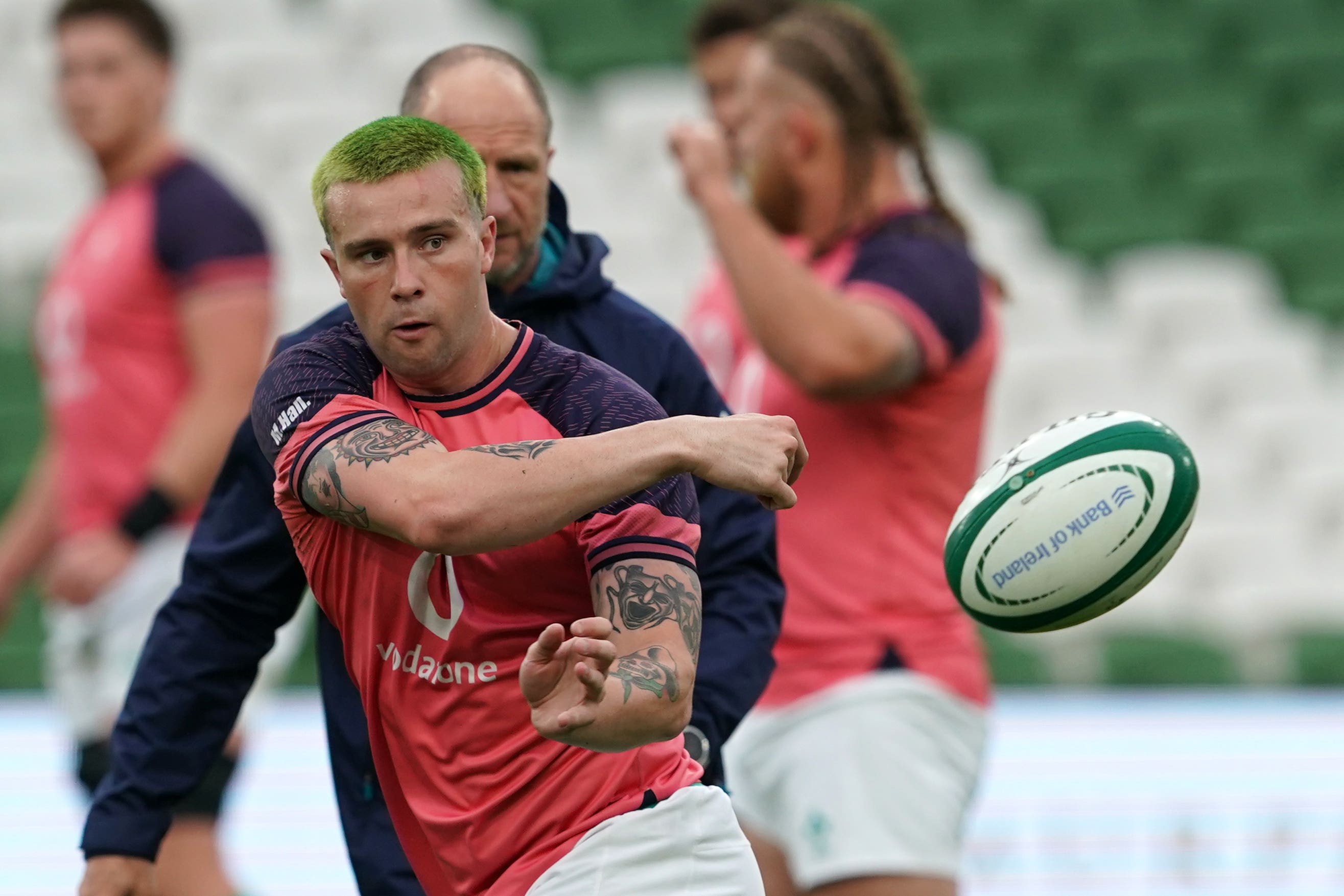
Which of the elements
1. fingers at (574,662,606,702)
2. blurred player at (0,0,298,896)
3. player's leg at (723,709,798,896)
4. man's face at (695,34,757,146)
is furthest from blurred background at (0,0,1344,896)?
fingers at (574,662,606,702)

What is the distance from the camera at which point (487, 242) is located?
2312mm

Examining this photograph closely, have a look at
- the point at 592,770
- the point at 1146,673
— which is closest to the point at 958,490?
the point at 592,770

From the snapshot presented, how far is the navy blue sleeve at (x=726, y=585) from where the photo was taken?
9.14 ft

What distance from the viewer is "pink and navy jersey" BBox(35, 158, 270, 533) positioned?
467 centimetres

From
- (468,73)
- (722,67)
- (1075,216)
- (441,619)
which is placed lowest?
(441,619)

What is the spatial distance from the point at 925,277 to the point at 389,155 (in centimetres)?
169

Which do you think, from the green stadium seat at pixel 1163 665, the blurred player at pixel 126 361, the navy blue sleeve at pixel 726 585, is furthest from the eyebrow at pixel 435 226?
the green stadium seat at pixel 1163 665

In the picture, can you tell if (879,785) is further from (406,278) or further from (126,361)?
(126,361)

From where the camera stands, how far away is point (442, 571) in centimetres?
225

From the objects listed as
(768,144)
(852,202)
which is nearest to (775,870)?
(852,202)

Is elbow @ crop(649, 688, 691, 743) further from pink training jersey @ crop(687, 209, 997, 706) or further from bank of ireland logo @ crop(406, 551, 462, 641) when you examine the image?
pink training jersey @ crop(687, 209, 997, 706)

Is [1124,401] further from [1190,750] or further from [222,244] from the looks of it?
[222,244]

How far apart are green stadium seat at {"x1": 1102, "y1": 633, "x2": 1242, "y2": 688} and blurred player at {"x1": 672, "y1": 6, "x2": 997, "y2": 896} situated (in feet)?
15.0

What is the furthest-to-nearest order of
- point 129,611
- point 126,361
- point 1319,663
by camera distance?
point 1319,663 → point 126,361 → point 129,611
